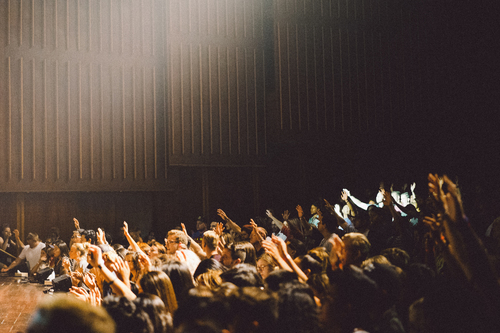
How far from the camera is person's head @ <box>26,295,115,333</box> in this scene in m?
1.20

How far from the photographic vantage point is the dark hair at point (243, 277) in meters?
2.60

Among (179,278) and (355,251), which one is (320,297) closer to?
(355,251)

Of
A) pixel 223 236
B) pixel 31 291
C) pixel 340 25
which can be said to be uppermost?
pixel 340 25

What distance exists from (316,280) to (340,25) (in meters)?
11.0

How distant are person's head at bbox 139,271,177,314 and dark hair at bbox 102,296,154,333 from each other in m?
0.51

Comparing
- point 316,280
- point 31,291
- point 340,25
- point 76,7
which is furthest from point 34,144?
point 316,280

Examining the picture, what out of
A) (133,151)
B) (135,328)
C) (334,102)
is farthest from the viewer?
(334,102)

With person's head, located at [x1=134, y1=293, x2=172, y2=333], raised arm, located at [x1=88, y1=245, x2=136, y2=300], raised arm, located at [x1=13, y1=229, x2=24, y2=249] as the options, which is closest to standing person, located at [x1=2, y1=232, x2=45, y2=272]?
raised arm, located at [x1=13, y1=229, x2=24, y2=249]

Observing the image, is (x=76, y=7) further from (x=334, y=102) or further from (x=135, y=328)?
(x=135, y=328)

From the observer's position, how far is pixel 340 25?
1248 centimetres

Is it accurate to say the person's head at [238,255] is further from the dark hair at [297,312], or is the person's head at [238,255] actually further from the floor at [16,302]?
the floor at [16,302]

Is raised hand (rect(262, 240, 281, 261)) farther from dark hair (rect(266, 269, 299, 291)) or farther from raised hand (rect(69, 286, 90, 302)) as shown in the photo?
raised hand (rect(69, 286, 90, 302))

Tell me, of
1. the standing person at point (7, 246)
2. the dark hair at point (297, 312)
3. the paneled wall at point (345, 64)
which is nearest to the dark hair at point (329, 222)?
the dark hair at point (297, 312)

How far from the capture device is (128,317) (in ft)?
6.31
